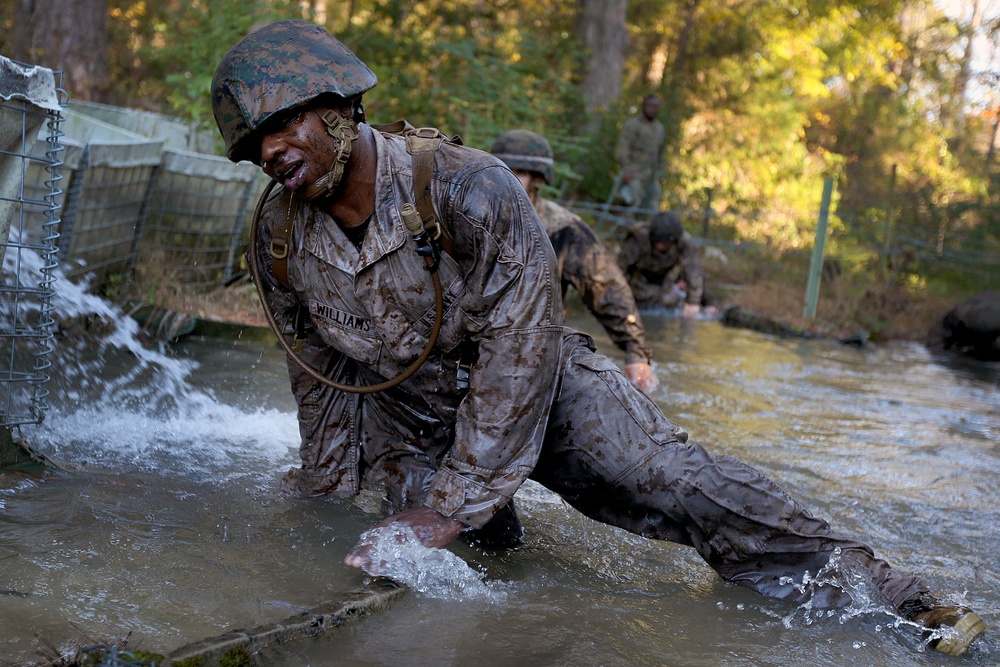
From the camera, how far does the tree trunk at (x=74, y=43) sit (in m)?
12.3

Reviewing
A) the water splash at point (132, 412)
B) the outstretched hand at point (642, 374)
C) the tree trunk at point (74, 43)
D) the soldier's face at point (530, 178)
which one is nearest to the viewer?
the water splash at point (132, 412)

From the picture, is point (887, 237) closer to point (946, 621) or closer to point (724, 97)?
point (724, 97)

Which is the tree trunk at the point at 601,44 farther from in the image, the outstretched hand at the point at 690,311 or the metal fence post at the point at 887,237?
the outstretched hand at the point at 690,311

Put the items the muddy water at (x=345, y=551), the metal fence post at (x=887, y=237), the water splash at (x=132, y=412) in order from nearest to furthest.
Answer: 1. the muddy water at (x=345, y=551)
2. the water splash at (x=132, y=412)
3. the metal fence post at (x=887, y=237)

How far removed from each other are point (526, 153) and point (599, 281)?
973 mm

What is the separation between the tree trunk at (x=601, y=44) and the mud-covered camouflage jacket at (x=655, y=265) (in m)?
6.64

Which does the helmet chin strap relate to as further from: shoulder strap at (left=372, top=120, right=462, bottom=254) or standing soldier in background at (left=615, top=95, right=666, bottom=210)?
standing soldier in background at (left=615, top=95, right=666, bottom=210)

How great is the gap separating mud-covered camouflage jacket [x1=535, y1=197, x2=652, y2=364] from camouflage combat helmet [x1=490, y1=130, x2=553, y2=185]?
0.75ft

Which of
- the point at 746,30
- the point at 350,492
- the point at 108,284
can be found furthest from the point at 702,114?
the point at 350,492

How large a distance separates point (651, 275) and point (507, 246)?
10646 mm

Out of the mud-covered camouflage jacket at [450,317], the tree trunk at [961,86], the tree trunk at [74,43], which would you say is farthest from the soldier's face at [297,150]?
the tree trunk at [961,86]

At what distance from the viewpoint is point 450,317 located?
3.04m

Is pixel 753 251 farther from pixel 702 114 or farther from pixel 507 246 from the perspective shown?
pixel 507 246

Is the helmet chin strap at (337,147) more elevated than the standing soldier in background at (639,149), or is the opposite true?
the standing soldier in background at (639,149)
